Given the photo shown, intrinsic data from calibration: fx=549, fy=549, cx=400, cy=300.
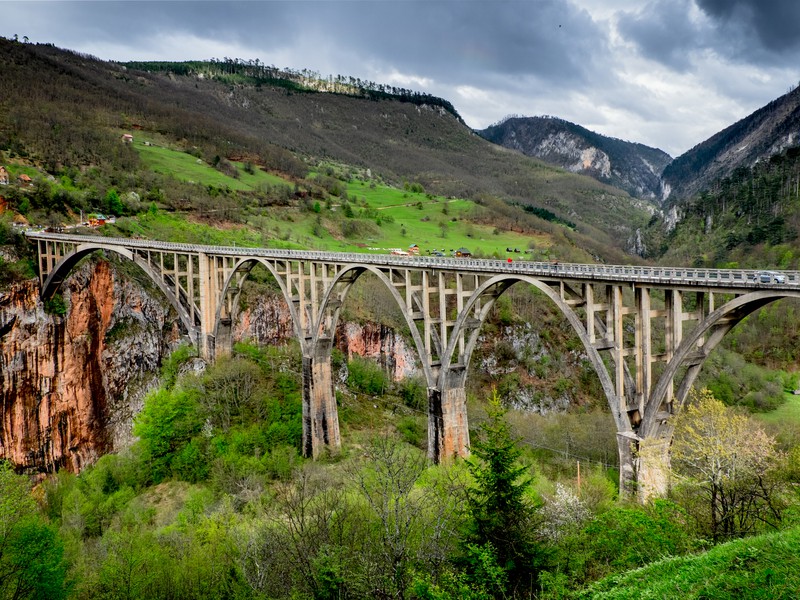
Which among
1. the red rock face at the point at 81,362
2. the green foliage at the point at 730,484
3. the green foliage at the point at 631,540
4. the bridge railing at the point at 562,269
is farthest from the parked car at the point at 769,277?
the red rock face at the point at 81,362

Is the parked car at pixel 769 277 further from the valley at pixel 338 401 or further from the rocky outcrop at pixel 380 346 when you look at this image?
the rocky outcrop at pixel 380 346

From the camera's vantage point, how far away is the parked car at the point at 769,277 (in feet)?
55.4

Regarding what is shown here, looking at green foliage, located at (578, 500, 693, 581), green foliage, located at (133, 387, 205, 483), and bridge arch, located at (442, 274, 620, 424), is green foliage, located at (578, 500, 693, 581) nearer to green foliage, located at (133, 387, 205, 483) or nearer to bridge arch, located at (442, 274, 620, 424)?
bridge arch, located at (442, 274, 620, 424)

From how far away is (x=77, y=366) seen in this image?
5675cm

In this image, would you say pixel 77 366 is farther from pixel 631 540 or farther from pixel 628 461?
pixel 631 540

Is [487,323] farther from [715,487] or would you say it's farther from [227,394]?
[715,487]

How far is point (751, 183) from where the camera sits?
116062 mm

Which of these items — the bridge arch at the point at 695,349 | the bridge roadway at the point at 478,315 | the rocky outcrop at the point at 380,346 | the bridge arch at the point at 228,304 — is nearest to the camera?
the bridge arch at the point at 695,349

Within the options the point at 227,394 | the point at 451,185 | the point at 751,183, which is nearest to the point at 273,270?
the point at 227,394

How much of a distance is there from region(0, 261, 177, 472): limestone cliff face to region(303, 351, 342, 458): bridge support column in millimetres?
27807

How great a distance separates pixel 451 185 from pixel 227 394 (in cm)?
14853

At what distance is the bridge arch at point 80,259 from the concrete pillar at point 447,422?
26.5 meters

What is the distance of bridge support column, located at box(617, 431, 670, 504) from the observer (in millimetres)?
20281

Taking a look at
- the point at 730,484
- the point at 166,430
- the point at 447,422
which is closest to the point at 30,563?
the point at 166,430
